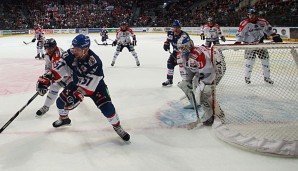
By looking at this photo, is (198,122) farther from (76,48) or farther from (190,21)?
(190,21)

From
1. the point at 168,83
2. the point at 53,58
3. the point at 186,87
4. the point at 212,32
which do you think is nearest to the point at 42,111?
the point at 53,58

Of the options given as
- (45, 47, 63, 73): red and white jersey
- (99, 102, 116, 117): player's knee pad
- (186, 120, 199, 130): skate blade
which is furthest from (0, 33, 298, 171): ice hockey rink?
(45, 47, 63, 73): red and white jersey

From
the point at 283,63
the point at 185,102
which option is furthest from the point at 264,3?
the point at 185,102

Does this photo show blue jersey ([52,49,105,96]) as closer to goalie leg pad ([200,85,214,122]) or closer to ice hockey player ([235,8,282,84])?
goalie leg pad ([200,85,214,122])

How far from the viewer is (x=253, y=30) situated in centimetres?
567

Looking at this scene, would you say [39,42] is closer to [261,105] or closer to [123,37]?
[123,37]

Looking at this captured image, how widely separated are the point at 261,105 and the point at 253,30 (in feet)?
6.72

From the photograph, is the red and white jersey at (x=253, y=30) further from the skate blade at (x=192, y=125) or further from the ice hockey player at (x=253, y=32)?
the skate blade at (x=192, y=125)

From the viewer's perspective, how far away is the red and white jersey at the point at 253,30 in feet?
18.5

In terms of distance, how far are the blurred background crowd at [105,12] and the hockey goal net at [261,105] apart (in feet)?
49.2

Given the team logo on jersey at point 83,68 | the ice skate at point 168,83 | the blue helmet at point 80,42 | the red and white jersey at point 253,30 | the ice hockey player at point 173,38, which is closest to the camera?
the blue helmet at point 80,42

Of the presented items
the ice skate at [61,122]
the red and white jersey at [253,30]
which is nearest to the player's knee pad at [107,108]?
the ice skate at [61,122]

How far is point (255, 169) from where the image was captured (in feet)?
8.27

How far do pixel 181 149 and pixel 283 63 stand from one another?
9.36 ft
